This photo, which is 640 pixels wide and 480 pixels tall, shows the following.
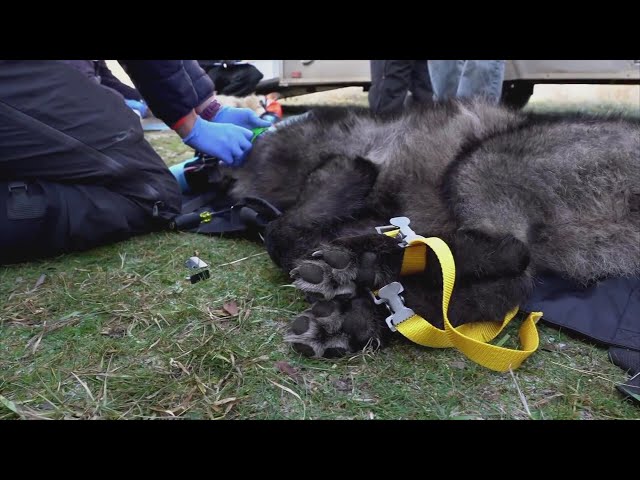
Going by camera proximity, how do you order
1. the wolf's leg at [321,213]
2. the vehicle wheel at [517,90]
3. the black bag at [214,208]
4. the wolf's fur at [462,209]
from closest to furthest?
1. the wolf's fur at [462,209]
2. the wolf's leg at [321,213]
3. the black bag at [214,208]
4. the vehicle wheel at [517,90]

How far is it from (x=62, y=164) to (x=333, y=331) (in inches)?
65.5

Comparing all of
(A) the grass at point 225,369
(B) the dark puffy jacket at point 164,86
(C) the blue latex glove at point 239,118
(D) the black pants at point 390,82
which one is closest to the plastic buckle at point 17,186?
(A) the grass at point 225,369

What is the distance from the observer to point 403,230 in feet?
6.91

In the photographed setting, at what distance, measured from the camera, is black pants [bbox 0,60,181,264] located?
8.05 ft

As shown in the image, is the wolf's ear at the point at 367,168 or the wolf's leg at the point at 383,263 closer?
the wolf's leg at the point at 383,263

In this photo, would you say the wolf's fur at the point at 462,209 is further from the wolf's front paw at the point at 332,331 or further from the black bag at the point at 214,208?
the black bag at the point at 214,208

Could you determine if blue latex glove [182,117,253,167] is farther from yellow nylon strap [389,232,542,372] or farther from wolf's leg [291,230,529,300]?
yellow nylon strap [389,232,542,372]

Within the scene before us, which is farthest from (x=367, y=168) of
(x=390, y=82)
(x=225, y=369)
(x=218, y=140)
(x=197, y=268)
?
(x=390, y=82)

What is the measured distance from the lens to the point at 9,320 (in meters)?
2.09

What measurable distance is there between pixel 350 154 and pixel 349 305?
111 cm

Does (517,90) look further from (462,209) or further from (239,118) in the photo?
(462,209)

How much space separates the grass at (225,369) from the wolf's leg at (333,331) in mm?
47

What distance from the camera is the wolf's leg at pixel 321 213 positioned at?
2.43 metres

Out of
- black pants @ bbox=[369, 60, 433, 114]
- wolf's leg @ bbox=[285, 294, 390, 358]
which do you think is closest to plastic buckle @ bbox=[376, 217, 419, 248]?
wolf's leg @ bbox=[285, 294, 390, 358]
